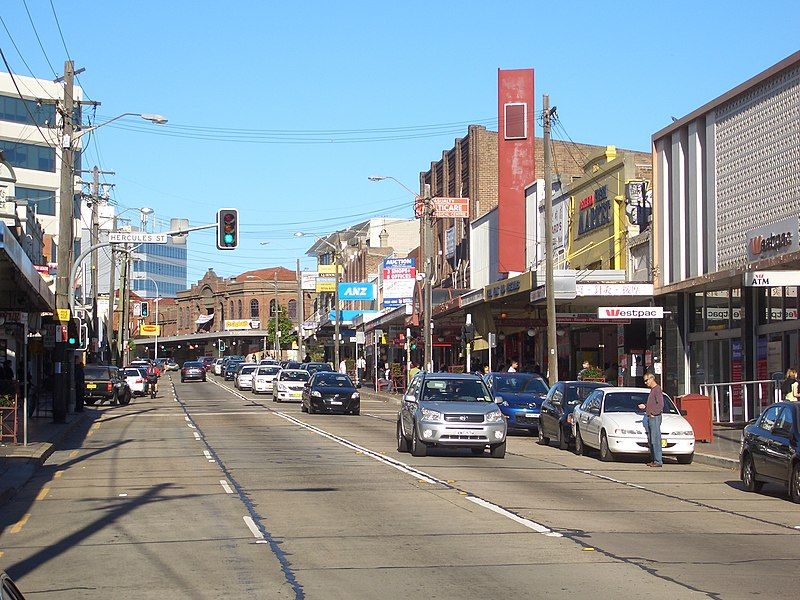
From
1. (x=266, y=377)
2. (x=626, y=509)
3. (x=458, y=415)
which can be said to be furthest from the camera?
(x=266, y=377)

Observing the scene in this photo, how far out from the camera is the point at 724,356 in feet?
113

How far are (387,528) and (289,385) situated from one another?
3912cm

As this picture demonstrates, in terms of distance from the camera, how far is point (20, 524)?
1426cm

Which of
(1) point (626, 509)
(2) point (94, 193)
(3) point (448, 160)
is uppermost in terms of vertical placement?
(3) point (448, 160)

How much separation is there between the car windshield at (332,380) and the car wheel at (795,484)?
88.6ft

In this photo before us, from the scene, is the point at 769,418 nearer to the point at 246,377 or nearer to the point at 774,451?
the point at 774,451

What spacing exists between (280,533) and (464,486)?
569 cm

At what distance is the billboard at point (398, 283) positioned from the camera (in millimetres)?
71188

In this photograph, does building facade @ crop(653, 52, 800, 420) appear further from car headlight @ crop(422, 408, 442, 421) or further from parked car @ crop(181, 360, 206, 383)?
parked car @ crop(181, 360, 206, 383)

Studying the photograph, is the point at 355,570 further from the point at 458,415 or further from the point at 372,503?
the point at 458,415

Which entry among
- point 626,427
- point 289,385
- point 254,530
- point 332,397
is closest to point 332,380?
point 332,397

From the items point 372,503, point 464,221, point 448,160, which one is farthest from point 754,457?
point 448,160

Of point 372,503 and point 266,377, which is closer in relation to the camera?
point 372,503

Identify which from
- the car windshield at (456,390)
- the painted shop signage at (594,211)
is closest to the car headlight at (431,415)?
the car windshield at (456,390)
